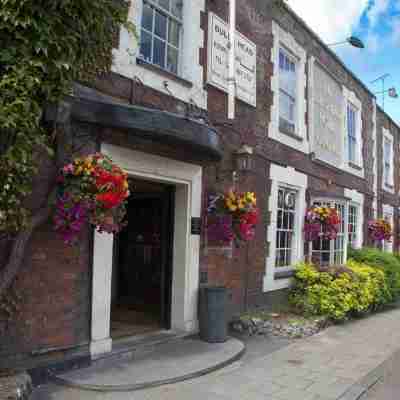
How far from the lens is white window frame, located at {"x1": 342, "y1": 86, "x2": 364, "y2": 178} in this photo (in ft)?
41.2

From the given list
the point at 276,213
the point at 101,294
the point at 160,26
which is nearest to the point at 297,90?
the point at 276,213

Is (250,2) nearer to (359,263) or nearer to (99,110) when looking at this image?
(99,110)

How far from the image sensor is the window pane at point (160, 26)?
6470mm

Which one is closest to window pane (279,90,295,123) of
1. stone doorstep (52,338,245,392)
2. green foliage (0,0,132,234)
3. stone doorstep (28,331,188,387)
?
stone doorstep (52,338,245,392)

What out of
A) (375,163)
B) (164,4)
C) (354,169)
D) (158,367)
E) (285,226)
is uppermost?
(164,4)

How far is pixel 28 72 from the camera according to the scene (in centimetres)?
384

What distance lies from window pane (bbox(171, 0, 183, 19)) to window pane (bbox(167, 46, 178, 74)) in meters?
0.57

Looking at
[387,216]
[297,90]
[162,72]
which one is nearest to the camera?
[162,72]

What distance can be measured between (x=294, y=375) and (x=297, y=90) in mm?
6681

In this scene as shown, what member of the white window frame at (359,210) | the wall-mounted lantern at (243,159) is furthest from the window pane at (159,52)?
the white window frame at (359,210)

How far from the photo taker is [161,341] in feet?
20.4

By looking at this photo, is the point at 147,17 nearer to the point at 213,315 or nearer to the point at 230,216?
the point at 230,216

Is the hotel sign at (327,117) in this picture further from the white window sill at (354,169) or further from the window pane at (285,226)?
the window pane at (285,226)

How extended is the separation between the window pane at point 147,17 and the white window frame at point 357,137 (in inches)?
304
